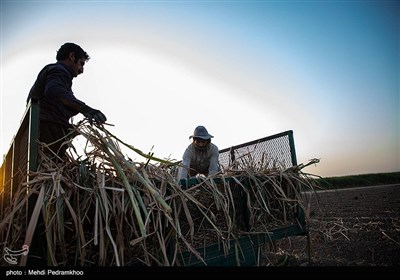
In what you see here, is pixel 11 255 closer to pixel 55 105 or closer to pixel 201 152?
pixel 55 105

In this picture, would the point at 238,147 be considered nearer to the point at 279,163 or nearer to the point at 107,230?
the point at 279,163

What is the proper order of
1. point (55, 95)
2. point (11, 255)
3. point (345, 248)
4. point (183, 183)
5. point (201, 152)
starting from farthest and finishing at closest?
point (201, 152) → point (345, 248) → point (55, 95) → point (183, 183) → point (11, 255)

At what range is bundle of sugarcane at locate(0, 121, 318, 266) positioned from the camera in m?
1.38

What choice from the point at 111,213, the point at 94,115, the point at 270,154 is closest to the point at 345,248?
the point at 270,154

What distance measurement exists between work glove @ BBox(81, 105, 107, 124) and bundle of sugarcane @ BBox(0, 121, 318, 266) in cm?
7

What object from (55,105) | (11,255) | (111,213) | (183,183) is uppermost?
(55,105)

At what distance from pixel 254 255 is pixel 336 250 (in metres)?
Answer: 2.44

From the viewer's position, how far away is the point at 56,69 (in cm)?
256

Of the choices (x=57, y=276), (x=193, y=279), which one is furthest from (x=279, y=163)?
(x=57, y=276)

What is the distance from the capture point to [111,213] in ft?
4.96

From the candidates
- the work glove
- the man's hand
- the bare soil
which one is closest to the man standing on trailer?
the work glove

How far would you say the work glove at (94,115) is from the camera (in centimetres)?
194

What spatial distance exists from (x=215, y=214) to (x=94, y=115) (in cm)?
118

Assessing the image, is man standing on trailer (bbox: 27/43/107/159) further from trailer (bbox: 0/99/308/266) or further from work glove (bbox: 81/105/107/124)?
trailer (bbox: 0/99/308/266)
